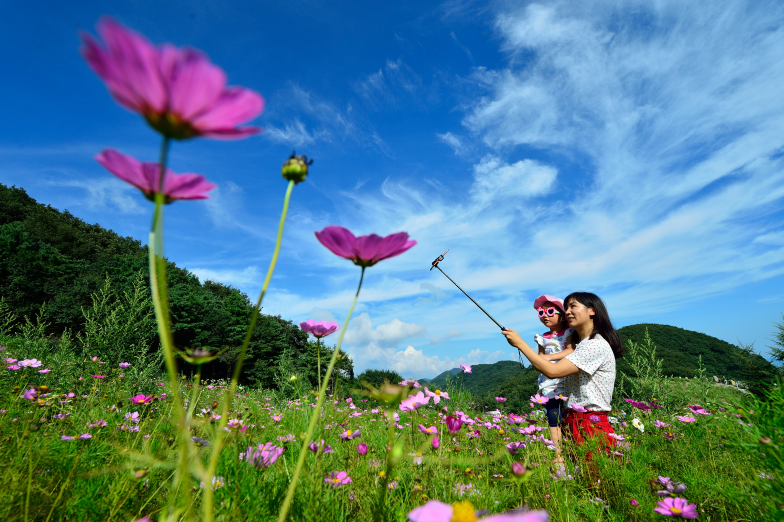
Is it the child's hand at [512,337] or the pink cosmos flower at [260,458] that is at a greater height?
the child's hand at [512,337]

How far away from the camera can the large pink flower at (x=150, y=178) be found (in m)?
0.55

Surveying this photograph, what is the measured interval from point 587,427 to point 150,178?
333 centimetres

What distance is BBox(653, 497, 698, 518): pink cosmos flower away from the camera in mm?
1354

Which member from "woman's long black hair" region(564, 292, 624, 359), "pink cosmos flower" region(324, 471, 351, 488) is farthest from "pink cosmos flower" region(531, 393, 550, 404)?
"pink cosmos flower" region(324, 471, 351, 488)

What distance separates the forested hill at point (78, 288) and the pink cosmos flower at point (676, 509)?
1465 cm

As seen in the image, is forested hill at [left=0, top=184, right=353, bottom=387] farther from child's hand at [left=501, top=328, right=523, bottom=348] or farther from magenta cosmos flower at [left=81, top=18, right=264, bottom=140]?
magenta cosmos flower at [left=81, top=18, right=264, bottom=140]

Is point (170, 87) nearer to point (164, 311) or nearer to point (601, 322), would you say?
point (164, 311)

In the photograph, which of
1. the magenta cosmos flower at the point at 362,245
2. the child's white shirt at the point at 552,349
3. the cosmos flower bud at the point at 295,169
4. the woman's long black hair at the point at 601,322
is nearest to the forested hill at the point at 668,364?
the child's white shirt at the point at 552,349

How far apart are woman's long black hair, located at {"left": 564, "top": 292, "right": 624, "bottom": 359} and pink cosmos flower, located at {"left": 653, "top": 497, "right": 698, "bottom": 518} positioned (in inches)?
76.1

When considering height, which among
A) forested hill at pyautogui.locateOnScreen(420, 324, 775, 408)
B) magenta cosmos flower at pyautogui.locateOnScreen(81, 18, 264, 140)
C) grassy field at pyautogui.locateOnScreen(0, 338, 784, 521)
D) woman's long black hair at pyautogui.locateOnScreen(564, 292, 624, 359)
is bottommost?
grassy field at pyautogui.locateOnScreen(0, 338, 784, 521)

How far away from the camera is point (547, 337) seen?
437 cm

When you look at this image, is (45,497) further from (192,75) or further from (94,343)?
(94,343)

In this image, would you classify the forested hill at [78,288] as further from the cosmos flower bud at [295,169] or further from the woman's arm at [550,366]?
the cosmos flower bud at [295,169]

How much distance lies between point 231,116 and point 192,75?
68 mm
